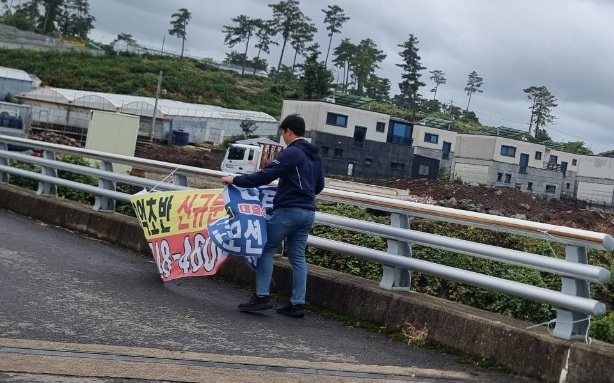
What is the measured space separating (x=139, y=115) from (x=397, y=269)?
60126 mm

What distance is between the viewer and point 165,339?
5727 millimetres

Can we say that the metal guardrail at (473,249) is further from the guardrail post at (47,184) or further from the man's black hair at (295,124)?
the guardrail post at (47,184)

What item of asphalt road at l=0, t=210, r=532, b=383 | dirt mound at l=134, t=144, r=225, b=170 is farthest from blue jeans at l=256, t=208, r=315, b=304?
dirt mound at l=134, t=144, r=225, b=170

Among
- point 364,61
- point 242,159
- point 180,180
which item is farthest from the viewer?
point 364,61

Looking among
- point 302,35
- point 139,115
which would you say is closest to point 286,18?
point 302,35

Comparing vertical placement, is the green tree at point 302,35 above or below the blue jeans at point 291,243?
above

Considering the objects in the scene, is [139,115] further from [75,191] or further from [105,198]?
[105,198]

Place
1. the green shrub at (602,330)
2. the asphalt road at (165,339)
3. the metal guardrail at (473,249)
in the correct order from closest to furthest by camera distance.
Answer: the asphalt road at (165,339)
the metal guardrail at (473,249)
the green shrub at (602,330)

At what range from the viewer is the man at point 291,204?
704 cm

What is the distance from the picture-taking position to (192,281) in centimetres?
847

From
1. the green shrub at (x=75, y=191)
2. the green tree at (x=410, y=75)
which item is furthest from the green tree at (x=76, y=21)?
the green shrub at (x=75, y=191)

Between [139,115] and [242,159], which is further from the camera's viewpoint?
[139,115]

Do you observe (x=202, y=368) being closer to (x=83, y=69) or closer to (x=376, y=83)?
(x=83, y=69)

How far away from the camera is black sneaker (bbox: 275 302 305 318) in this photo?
7.09 m
